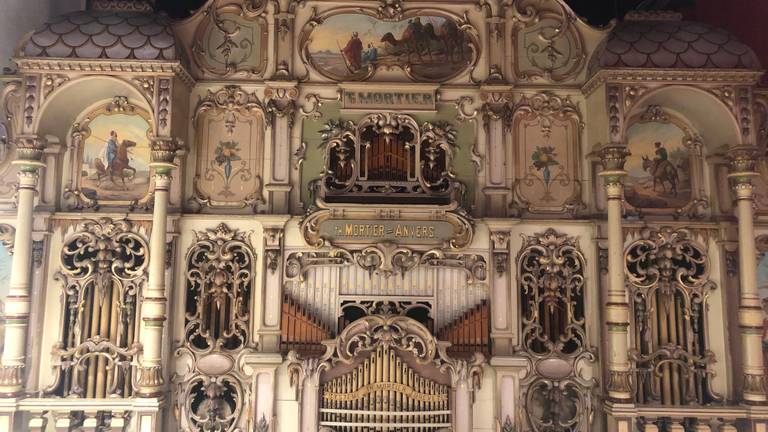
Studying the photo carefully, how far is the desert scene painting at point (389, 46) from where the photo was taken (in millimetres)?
8055

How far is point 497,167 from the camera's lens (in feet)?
25.9

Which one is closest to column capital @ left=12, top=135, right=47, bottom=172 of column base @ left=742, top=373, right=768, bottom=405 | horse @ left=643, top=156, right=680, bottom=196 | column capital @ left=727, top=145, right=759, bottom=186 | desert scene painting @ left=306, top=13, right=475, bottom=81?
desert scene painting @ left=306, top=13, right=475, bottom=81

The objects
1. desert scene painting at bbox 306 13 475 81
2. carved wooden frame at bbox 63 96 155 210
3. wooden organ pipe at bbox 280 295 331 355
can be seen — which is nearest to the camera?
wooden organ pipe at bbox 280 295 331 355

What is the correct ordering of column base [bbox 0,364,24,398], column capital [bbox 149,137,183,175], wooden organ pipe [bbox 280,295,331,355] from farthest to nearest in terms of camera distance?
wooden organ pipe [bbox 280,295,331,355], column capital [bbox 149,137,183,175], column base [bbox 0,364,24,398]

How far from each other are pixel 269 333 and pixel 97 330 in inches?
90.4

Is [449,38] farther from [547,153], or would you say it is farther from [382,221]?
[382,221]

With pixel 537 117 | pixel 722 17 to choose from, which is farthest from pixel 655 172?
pixel 722 17

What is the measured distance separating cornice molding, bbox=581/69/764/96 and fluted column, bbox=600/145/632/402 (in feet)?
2.98

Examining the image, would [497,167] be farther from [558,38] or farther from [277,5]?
[277,5]

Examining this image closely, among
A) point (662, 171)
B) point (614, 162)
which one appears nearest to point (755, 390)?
point (662, 171)

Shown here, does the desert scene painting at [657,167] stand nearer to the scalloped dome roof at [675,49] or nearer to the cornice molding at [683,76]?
the cornice molding at [683,76]

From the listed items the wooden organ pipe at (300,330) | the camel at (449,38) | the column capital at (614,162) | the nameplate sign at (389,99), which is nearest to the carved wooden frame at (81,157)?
the wooden organ pipe at (300,330)

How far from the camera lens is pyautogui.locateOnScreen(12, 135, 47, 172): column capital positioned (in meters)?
7.14

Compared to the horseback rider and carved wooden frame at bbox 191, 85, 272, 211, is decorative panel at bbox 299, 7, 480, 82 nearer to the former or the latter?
carved wooden frame at bbox 191, 85, 272, 211
